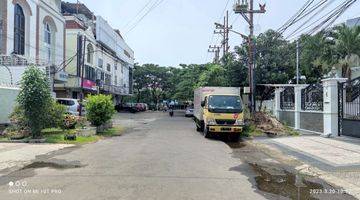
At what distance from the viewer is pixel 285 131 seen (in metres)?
23.2

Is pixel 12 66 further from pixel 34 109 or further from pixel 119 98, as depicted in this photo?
pixel 119 98

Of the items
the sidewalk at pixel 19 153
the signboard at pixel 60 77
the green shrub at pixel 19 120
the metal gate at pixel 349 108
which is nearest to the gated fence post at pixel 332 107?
the metal gate at pixel 349 108

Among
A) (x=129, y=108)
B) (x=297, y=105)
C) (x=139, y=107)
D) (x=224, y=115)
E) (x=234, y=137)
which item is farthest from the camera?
(x=139, y=107)

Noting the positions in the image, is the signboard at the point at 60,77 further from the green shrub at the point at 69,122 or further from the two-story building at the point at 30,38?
the green shrub at the point at 69,122

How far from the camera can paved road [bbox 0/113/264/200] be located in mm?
8023

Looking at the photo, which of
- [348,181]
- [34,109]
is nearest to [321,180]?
[348,181]

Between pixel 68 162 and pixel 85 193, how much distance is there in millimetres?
4597

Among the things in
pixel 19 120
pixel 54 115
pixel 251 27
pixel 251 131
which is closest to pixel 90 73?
pixel 251 27

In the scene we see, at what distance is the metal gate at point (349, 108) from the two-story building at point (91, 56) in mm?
26878

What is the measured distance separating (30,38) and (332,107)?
28917mm

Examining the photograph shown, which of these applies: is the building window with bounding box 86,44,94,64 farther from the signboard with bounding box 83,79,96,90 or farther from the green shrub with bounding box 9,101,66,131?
the green shrub with bounding box 9,101,66,131

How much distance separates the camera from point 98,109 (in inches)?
942

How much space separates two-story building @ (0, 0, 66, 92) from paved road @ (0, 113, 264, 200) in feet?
57.4

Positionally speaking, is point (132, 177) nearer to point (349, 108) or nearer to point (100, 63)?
point (349, 108)
